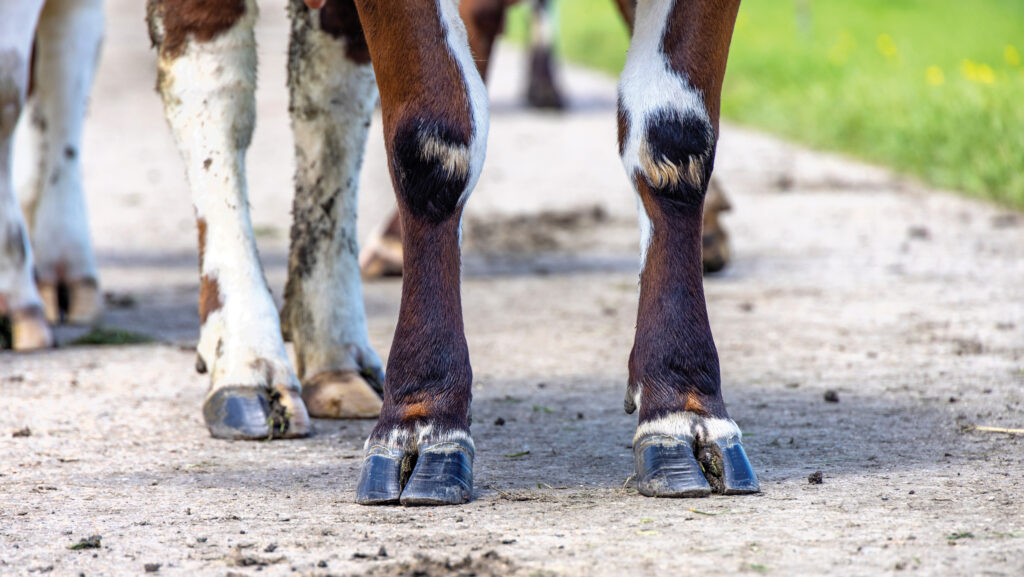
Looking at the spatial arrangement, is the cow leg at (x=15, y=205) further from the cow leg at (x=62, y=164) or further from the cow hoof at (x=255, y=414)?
the cow hoof at (x=255, y=414)

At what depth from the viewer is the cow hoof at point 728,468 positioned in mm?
2637

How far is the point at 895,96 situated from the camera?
9.30m

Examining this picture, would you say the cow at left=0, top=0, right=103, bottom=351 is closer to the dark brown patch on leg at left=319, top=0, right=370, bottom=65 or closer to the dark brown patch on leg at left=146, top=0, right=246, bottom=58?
the dark brown patch on leg at left=146, top=0, right=246, bottom=58

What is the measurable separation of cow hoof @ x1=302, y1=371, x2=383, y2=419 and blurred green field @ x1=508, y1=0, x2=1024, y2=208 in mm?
4278

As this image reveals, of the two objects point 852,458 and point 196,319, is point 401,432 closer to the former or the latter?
point 852,458

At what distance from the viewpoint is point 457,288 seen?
2.77 m

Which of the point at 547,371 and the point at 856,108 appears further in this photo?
the point at 856,108

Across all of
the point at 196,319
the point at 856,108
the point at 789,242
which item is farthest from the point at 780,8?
the point at 196,319

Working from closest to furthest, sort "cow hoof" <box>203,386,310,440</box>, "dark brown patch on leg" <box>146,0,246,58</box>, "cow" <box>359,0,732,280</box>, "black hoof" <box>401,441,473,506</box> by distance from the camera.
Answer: "black hoof" <box>401,441,473,506</box> → "cow hoof" <box>203,386,310,440</box> → "dark brown patch on leg" <box>146,0,246,58</box> → "cow" <box>359,0,732,280</box>

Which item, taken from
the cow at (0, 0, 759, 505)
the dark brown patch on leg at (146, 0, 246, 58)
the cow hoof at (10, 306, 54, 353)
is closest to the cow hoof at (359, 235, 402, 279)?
the cow hoof at (10, 306, 54, 353)

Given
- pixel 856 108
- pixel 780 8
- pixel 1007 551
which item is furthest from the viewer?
pixel 780 8

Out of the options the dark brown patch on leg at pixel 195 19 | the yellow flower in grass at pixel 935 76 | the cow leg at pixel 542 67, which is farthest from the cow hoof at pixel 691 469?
the cow leg at pixel 542 67

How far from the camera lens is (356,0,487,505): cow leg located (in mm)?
2658

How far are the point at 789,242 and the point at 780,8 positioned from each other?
2336 cm
